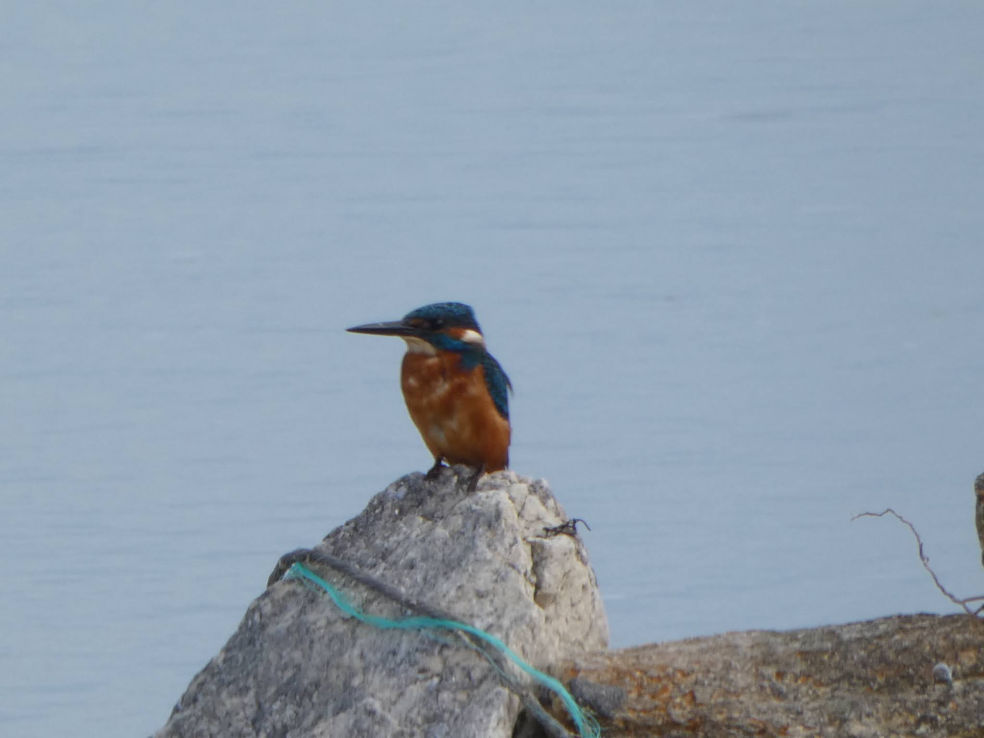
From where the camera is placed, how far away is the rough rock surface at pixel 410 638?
1.45m

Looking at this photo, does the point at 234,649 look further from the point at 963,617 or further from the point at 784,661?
the point at 963,617

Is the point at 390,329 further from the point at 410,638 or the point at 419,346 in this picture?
the point at 410,638

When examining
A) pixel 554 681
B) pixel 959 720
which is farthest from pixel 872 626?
pixel 554 681

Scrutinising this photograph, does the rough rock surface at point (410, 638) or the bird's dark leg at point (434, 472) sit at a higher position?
the bird's dark leg at point (434, 472)

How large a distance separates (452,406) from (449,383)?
30 millimetres

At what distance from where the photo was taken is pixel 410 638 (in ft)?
4.95

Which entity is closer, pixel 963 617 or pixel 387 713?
pixel 387 713

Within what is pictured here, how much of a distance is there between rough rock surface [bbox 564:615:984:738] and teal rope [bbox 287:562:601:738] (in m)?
0.02

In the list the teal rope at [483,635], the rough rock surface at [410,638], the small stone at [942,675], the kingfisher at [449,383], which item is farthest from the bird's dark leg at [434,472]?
the small stone at [942,675]

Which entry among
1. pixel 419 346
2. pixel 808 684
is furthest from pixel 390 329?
pixel 808 684

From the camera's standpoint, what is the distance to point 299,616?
5.18 ft

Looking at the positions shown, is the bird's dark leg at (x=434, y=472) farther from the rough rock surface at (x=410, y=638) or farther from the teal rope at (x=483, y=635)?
the teal rope at (x=483, y=635)

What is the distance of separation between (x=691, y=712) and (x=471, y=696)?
22 centimetres

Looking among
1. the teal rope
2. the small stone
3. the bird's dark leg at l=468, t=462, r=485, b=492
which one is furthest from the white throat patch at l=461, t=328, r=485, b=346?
the small stone
